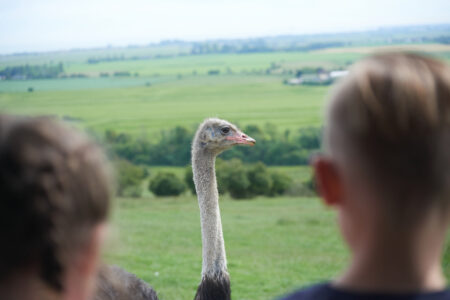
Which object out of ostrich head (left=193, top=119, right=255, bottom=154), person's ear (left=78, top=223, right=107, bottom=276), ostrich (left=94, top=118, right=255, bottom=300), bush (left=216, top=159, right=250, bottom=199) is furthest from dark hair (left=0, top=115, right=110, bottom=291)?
bush (left=216, top=159, right=250, bottom=199)

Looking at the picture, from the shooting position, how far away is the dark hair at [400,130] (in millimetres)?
1069

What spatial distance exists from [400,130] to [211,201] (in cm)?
364

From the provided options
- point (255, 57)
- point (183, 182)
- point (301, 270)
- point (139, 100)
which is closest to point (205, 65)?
point (255, 57)

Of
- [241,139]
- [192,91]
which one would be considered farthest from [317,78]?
[241,139]

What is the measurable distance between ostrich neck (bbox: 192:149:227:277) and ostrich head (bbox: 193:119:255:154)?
0.06 m

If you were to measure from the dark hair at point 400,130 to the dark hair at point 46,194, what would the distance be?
1.40 ft

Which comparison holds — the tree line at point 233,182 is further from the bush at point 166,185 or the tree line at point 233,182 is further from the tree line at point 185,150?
the tree line at point 185,150

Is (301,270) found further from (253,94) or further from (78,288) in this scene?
(253,94)

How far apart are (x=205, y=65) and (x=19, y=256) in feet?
161

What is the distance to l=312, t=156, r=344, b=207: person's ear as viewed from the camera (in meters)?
1.17

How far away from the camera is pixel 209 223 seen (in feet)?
14.9

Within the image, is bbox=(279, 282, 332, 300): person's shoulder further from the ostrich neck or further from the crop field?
the crop field

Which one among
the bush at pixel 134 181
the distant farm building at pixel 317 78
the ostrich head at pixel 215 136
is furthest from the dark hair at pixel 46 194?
the distant farm building at pixel 317 78

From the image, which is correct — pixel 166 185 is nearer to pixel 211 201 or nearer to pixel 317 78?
pixel 317 78
